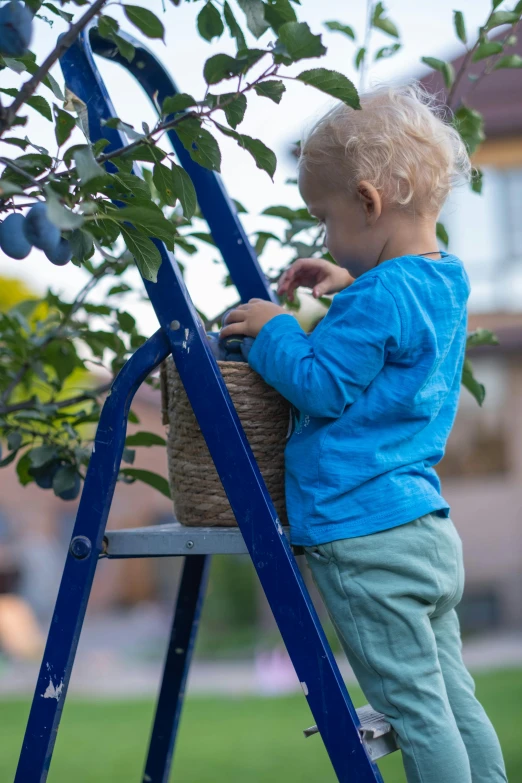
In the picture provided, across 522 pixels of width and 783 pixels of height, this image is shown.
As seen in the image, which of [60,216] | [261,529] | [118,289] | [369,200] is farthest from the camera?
[118,289]

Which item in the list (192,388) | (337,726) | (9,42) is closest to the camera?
(9,42)

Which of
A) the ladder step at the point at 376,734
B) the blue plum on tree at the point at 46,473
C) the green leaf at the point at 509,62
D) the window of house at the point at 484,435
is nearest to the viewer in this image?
the ladder step at the point at 376,734

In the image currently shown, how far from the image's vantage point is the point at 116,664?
929 centimetres

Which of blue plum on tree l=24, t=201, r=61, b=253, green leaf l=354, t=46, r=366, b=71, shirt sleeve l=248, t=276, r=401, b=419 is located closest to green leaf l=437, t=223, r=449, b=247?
green leaf l=354, t=46, r=366, b=71

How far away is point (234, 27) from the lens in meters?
1.15

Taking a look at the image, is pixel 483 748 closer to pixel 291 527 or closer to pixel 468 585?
pixel 291 527

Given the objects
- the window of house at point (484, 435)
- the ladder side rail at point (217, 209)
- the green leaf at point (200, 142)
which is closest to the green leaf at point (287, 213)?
the ladder side rail at point (217, 209)

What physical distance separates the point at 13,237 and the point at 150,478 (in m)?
0.77

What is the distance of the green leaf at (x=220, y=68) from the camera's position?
1022 mm

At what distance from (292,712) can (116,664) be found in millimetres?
3578

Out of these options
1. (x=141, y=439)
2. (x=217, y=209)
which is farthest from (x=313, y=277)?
(x=141, y=439)

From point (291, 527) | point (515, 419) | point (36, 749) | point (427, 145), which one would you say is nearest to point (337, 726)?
point (291, 527)

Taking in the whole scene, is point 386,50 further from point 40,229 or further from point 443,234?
point 40,229

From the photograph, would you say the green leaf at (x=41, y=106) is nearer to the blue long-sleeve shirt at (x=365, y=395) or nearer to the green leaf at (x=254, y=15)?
the green leaf at (x=254, y=15)
